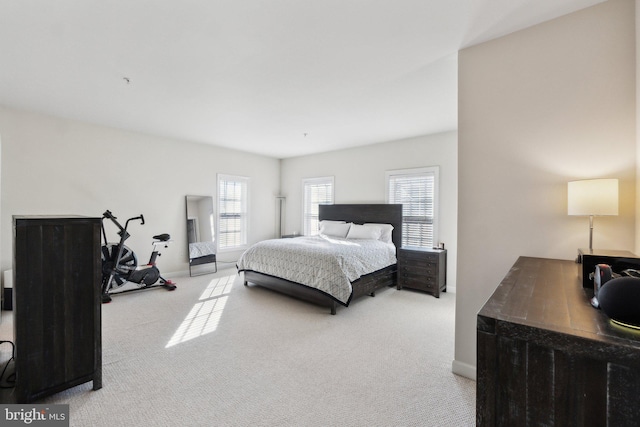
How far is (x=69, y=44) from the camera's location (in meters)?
2.27

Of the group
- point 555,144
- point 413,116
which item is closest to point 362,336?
point 555,144

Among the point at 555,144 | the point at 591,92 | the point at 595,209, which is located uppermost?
the point at 591,92

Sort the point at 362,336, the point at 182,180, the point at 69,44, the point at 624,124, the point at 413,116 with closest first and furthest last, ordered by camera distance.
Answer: the point at 624,124 → the point at 69,44 → the point at 362,336 → the point at 413,116 → the point at 182,180

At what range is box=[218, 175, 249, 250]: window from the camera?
607cm

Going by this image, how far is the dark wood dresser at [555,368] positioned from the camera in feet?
2.23

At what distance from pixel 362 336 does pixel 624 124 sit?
2.65 m

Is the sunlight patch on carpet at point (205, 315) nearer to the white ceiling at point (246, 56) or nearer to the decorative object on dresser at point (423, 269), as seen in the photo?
the white ceiling at point (246, 56)

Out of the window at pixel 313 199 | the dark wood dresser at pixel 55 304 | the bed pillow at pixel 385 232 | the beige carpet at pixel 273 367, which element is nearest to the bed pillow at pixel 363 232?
the bed pillow at pixel 385 232

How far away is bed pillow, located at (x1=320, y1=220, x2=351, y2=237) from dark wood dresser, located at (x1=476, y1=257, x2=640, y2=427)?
4587 mm

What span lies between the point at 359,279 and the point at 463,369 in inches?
68.2

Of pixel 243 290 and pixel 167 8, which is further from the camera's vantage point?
pixel 243 290

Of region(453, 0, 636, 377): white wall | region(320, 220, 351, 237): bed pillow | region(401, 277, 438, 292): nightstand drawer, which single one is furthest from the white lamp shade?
region(320, 220, 351, 237): bed pillow

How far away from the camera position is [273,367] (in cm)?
232

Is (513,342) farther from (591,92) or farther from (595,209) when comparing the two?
(591,92)
